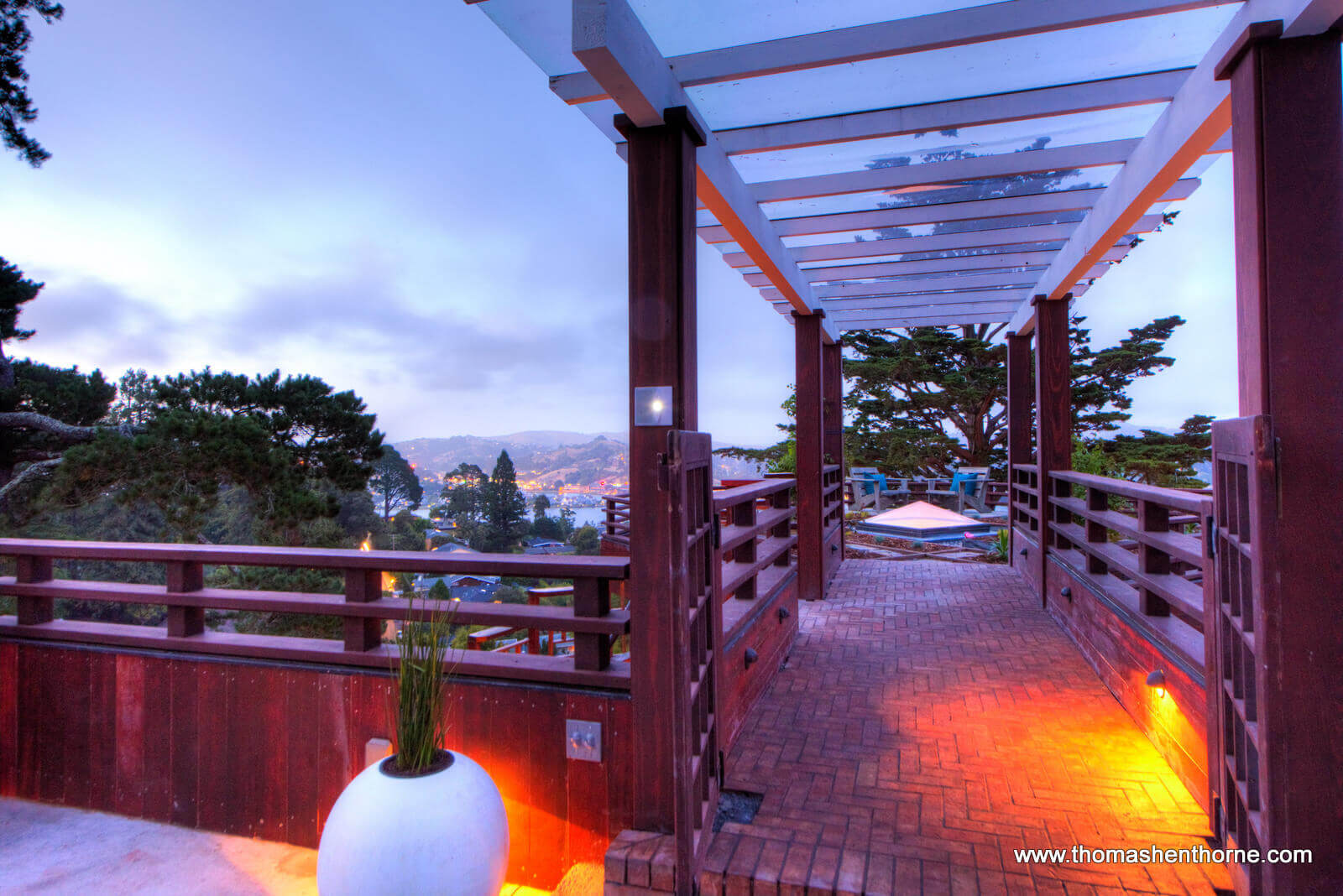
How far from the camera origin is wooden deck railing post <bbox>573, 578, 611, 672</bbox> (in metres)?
2.61

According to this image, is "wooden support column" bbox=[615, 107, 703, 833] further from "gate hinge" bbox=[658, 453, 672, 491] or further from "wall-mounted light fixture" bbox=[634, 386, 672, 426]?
"gate hinge" bbox=[658, 453, 672, 491]

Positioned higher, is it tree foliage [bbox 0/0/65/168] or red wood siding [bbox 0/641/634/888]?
tree foliage [bbox 0/0/65/168]

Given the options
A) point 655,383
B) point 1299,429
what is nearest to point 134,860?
point 655,383

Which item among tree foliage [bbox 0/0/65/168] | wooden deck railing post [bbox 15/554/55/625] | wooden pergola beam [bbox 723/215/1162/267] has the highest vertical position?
tree foliage [bbox 0/0/65/168]

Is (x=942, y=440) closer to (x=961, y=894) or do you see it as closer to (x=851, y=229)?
(x=851, y=229)

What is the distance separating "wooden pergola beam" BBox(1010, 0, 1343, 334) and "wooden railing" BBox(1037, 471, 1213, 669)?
152cm

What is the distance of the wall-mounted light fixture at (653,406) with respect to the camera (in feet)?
7.84

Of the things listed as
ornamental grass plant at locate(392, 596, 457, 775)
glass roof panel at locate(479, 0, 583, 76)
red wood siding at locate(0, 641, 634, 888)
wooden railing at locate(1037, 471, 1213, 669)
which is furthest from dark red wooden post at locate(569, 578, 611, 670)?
wooden railing at locate(1037, 471, 1213, 669)

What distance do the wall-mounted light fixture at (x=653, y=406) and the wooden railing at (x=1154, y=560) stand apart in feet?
6.72

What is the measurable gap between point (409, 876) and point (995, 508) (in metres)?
15.0

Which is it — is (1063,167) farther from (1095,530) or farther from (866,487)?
(866,487)

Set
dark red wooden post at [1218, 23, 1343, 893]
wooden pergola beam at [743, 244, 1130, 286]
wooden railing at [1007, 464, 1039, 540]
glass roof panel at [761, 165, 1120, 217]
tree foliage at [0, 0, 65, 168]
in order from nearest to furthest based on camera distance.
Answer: dark red wooden post at [1218, 23, 1343, 893] → glass roof panel at [761, 165, 1120, 217] → wooden pergola beam at [743, 244, 1130, 286] → wooden railing at [1007, 464, 1039, 540] → tree foliage at [0, 0, 65, 168]

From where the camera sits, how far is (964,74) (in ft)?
9.24

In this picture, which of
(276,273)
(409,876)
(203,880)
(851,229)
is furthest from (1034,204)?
(276,273)
